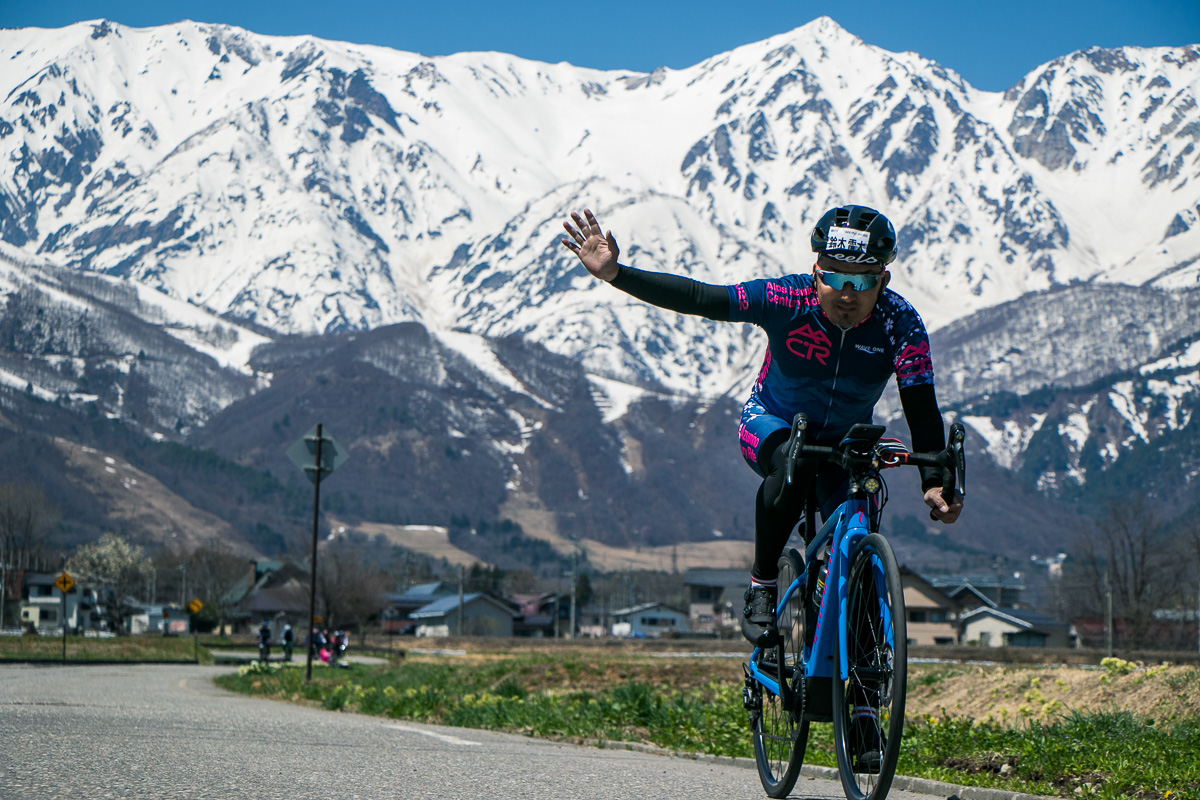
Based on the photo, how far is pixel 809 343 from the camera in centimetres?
593

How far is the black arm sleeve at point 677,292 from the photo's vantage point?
5.94m

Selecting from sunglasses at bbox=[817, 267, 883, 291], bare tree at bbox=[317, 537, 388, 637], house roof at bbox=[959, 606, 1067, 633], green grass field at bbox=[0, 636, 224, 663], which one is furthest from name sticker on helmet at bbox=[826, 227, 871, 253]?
house roof at bbox=[959, 606, 1067, 633]

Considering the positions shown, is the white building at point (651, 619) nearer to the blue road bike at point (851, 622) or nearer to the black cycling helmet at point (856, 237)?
the blue road bike at point (851, 622)

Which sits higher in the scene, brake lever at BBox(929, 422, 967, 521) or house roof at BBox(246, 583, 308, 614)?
brake lever at BBox(929, 422, 967, 521)

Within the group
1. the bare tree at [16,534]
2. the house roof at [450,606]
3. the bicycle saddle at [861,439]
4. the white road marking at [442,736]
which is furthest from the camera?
the house roof at [450,606]

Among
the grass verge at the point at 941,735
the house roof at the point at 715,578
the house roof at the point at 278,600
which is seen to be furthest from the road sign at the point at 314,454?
the house roof at the point at 715,578

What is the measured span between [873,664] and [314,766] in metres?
3.70

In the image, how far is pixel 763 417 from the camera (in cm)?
615

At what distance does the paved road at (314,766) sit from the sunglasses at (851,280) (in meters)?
2.66

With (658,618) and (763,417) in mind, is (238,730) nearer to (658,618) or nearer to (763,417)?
(763,417)

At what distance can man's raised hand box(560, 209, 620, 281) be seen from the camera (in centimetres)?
612

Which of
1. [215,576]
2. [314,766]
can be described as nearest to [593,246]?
[314,766]

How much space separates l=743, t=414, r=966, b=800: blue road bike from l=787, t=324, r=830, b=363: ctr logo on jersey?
46 cm

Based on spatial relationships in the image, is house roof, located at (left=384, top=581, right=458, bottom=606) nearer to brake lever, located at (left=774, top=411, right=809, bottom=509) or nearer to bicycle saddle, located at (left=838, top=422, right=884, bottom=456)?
brake lever, located at (left=774, top=411, right=809, bottom=509)
